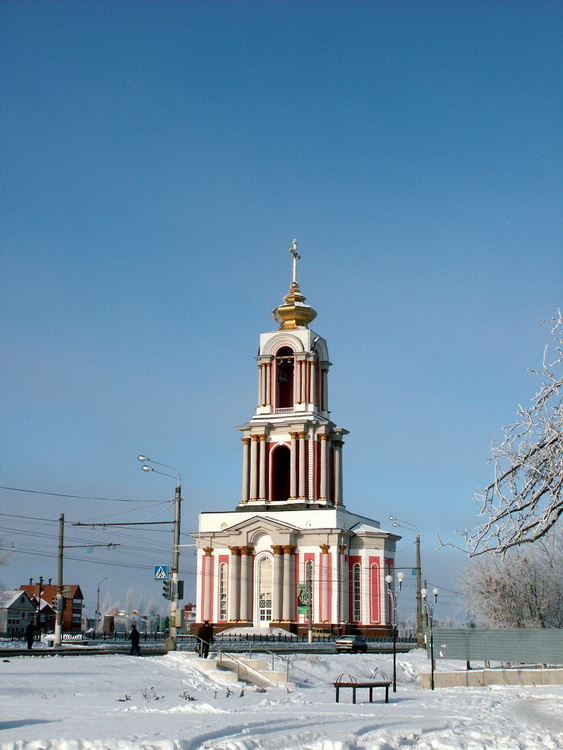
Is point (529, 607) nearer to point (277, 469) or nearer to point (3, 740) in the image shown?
point (277, 469)

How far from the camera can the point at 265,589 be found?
6219cm

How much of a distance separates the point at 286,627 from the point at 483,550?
4950cm

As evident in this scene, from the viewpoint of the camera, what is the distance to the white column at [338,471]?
66062mm

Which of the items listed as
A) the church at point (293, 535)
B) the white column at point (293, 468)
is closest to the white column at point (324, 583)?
the church at point (293, 535)

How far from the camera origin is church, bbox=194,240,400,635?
60906 mm

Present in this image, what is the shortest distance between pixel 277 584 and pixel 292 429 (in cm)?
1044

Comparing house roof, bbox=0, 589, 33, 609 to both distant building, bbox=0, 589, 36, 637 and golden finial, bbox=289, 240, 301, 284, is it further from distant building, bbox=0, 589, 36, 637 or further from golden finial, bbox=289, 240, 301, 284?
golden finial, bbox=289, 240, 301, 284

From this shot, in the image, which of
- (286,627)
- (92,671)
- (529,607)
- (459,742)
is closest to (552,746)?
(459,742)

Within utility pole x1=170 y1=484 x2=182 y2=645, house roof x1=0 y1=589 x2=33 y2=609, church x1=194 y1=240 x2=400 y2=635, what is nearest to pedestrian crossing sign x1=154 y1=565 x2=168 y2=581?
utility pole x1=170 y1=484 x2=182 y2=645

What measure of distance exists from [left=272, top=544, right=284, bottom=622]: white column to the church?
2.5 inches

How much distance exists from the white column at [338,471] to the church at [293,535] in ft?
0.23

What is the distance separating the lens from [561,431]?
11047mm

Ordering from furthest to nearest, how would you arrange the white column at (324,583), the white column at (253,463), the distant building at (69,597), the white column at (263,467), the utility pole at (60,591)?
the distant building at (69,597) < the white column at (253,463) < the white column at (263,467) < the white column at (324,583) < the utility pole at (60,591)

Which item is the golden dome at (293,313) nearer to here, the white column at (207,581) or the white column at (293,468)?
the white column at (293,468)
